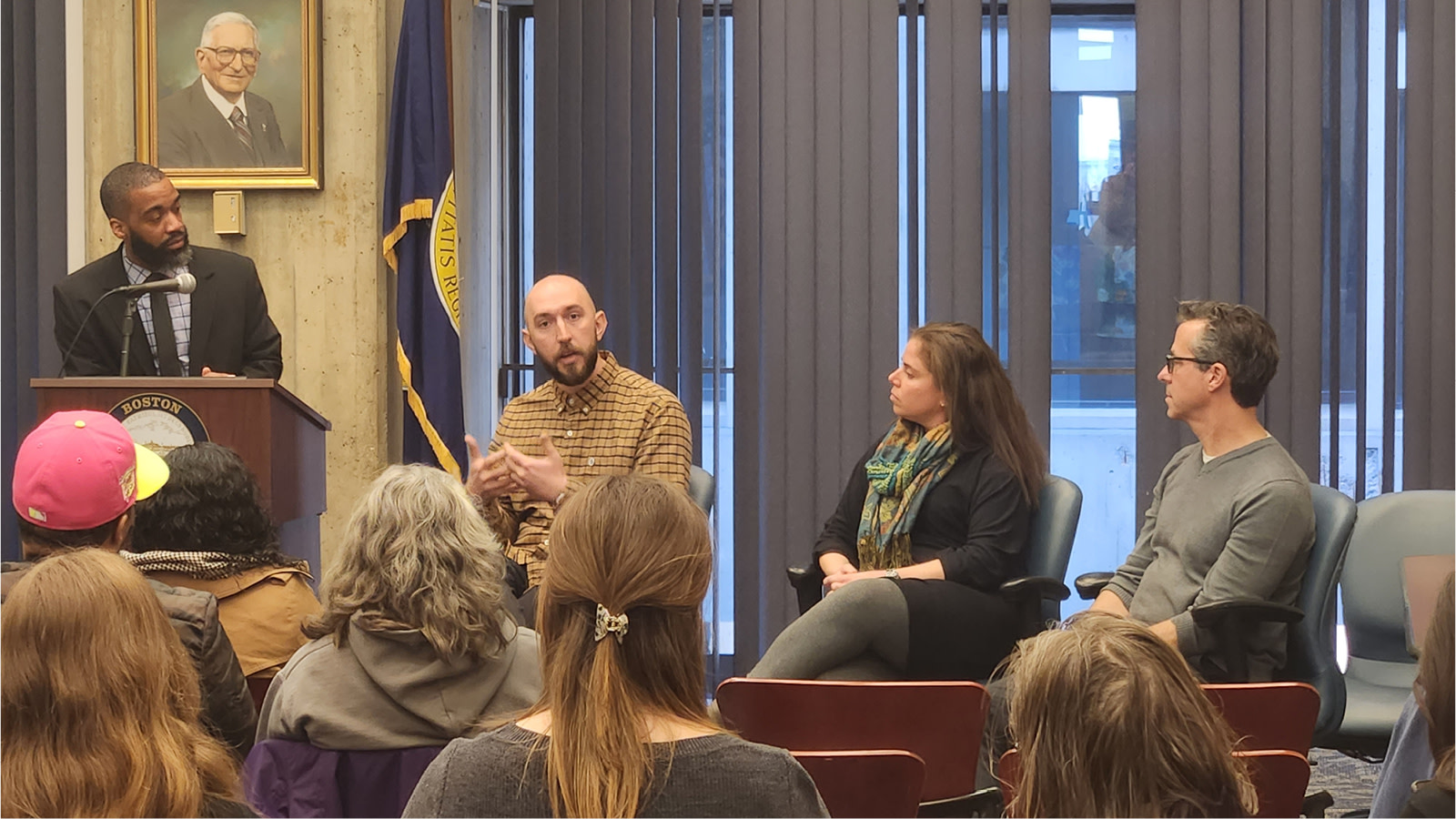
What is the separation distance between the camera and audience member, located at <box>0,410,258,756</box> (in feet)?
7.01

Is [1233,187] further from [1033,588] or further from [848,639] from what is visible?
[848,639]

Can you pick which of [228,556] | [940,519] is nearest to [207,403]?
[228,556]

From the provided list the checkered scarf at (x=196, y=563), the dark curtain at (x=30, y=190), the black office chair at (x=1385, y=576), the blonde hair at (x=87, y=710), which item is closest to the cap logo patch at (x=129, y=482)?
the checkered scarf at (x=196, y=563)

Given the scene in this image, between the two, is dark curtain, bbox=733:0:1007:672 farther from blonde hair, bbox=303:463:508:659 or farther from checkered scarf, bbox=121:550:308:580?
blonde hair, bbox=303:463:508:659

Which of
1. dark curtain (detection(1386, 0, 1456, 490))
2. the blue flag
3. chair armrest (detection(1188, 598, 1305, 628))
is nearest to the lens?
chair armrest (detection(1188, 598, 1305, 628))

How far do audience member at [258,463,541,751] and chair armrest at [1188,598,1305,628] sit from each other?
1638 millimetres

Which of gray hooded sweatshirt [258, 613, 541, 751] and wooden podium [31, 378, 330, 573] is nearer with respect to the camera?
gray hooded sweatshirt [258, 613, 541, 751]

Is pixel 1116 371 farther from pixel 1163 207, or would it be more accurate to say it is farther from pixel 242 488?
pixel 242 488

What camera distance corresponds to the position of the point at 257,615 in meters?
2.61

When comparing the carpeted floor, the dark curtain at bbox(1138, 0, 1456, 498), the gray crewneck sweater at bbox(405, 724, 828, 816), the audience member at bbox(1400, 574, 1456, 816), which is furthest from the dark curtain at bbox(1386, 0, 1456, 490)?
the gray crewneck sweater at bbox(405, 724, 828, 816)

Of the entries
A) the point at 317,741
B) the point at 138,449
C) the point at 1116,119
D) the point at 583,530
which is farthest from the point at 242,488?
the point at 1116,119

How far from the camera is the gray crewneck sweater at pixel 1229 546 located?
3240 mm

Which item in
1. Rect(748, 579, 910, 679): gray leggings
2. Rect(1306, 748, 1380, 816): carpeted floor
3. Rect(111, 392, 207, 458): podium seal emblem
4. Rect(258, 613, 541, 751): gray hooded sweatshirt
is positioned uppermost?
Rect(111, 392, 207, 458): podium seal emblem

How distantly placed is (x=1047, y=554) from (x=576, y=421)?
4.69 feet
